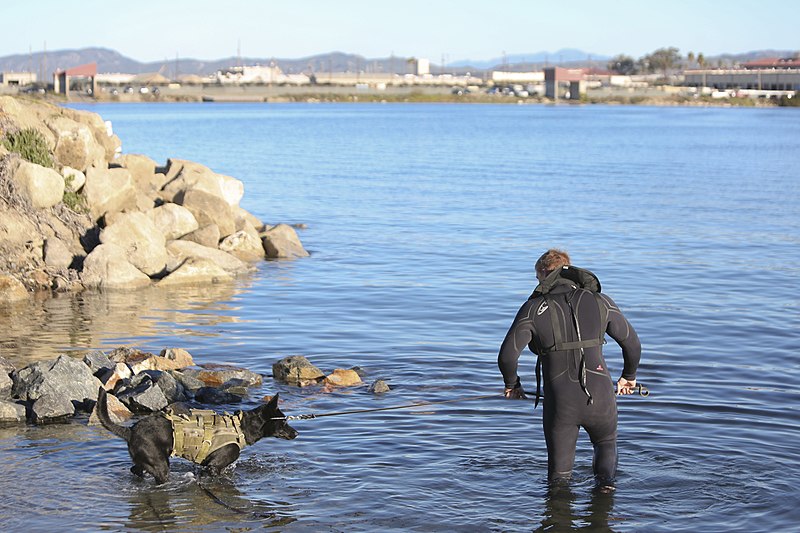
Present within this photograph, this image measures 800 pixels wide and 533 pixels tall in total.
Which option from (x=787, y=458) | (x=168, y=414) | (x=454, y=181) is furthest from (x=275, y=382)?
(x=454, y=181)

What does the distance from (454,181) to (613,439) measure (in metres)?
35.7

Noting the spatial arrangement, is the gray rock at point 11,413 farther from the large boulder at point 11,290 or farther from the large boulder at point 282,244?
the large boulder at point 282,244

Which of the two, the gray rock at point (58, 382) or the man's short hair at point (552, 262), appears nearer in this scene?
the man's short hair at point (552, 262)

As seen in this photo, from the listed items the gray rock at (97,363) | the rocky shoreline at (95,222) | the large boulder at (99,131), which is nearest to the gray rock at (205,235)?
the rocky shoreline at (95,222)

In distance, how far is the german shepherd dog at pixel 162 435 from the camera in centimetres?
892

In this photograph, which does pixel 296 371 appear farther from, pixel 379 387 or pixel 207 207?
pixel 207 207

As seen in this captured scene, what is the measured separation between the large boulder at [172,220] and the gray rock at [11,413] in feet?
35.9

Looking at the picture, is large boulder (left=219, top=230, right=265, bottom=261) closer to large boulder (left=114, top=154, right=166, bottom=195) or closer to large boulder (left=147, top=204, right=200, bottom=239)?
large boulder (left=147, top=204, right=200, bottom=239)

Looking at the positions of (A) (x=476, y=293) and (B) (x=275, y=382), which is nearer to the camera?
(B) (x=275, y=382)

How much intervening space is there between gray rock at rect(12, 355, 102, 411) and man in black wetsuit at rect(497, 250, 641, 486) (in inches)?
222

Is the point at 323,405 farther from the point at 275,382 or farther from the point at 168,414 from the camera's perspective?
the point at 168,414

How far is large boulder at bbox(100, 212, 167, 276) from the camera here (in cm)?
2011

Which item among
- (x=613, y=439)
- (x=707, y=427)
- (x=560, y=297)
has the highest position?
(x=560, y=297)

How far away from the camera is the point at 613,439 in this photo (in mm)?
8609
